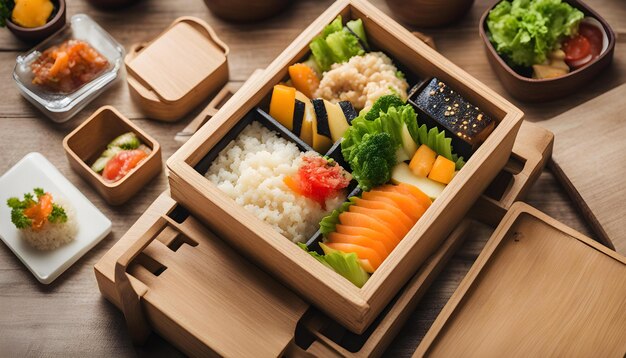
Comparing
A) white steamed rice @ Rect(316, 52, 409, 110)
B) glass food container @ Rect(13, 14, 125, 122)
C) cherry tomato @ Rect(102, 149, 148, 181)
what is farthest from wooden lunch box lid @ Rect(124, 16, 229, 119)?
white steamed rice @ Rect(316, 52, 409, 110)

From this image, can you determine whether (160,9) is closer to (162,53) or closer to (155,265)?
(162,53)

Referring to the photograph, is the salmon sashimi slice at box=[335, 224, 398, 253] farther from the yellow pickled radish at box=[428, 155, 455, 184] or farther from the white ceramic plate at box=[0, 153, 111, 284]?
the white ceramic plate at box=[0, 153, 111, 284]

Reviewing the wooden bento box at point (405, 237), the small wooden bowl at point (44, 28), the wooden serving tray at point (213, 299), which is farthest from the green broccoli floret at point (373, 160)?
the small wooden bowl at point (44, 28)

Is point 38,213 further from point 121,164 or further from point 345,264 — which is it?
point 345,264

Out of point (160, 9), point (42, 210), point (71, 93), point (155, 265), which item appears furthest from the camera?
point (160, 9)

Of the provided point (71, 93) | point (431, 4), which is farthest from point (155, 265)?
point (431, 4)

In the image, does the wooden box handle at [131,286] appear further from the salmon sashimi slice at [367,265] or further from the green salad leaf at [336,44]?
the green salad leaf at [336,44]
